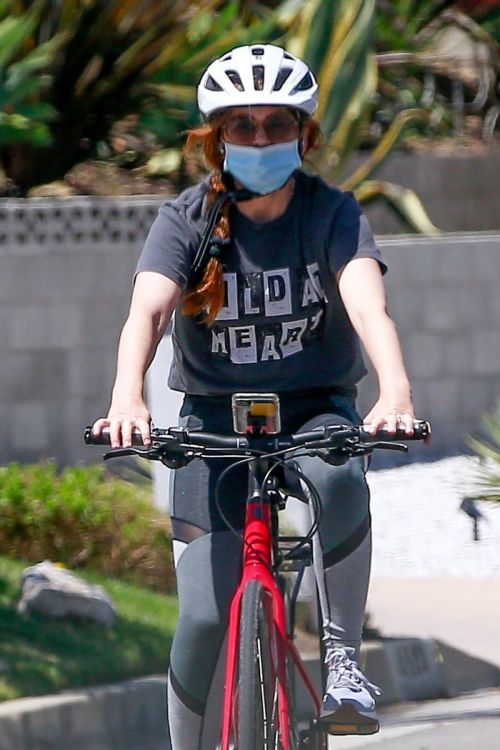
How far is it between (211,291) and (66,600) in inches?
103

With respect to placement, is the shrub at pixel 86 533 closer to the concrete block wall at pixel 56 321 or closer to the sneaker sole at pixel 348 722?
the concrete block wall at pixel 56 321

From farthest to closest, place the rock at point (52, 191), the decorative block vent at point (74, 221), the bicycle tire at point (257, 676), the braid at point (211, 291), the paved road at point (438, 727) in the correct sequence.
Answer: the rock at point (52, 191) < the decorative block vent at point (74, 221) < the paved road at point (438, 727) < the braid at point (211, 291) < the bicycle tire at point (257, 676)

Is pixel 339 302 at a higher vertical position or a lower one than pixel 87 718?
higher

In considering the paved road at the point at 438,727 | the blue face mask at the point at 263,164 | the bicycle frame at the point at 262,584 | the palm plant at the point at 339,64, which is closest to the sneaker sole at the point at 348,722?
the bicycle frame at the point at 262,584

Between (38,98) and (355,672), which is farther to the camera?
(38,98)

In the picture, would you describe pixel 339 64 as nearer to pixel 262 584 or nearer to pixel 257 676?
pixel 262 584

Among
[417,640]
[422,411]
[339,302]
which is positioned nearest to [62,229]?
[422,411]

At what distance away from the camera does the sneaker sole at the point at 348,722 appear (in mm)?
3693

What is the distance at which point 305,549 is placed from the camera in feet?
13.1

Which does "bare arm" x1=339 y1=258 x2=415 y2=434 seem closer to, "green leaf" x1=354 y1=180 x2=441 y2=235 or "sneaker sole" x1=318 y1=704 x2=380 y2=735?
"sneaker sole" x1=318 y1=704 x2=380 y2=735

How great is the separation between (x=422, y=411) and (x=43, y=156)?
3184mm

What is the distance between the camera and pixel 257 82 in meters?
3.84

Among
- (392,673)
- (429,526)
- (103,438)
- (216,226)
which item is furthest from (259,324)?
(429,526)

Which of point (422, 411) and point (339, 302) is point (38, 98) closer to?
point (422, 411)
